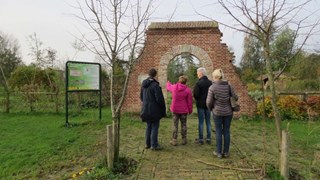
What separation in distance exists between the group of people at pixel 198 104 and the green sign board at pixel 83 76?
14.7 feet

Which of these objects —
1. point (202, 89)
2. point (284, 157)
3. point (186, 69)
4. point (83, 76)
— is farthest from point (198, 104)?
point (186, 69)

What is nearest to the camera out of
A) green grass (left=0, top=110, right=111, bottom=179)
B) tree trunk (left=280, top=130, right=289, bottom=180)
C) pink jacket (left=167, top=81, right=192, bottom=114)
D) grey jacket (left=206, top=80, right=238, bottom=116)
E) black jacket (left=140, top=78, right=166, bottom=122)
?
tree trunk (left=280, top=130, right=289, bottom=180)

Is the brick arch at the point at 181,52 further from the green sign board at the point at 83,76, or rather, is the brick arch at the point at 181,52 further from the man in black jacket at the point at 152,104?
the man in black jacket at the point at 152,104

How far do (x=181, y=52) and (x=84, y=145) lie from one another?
22.2 feet

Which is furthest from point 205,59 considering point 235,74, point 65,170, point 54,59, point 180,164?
point 54,59

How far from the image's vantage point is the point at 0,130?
9711 mm

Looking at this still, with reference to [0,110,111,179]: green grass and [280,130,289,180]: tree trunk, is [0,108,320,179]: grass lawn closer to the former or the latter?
[0,110,111,179]: green grass

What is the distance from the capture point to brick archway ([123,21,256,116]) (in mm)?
12586

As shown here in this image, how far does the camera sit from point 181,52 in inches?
505

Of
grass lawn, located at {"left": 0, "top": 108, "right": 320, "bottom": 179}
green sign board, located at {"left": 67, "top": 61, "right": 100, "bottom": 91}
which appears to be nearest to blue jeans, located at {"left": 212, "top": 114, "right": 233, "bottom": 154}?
grass lawn, located at {"left": 0, "top": 108, "right": 320, "bottom": 179}

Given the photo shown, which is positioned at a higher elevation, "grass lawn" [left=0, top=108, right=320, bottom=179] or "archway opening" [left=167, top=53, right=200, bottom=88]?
"archway opening" [left=167, top=53, right=200, bottom=88]

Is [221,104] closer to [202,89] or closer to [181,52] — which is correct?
[202,89]

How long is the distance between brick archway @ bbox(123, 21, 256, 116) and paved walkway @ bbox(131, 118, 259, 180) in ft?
18.9

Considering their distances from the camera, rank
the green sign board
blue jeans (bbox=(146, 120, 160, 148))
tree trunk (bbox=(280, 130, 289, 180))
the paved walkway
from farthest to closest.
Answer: the green sign board
blue jeans (bbox=(146, 120, 160, 148))
the paved walkway
tree trunk (bbox=(280, 130, 289, 180))
